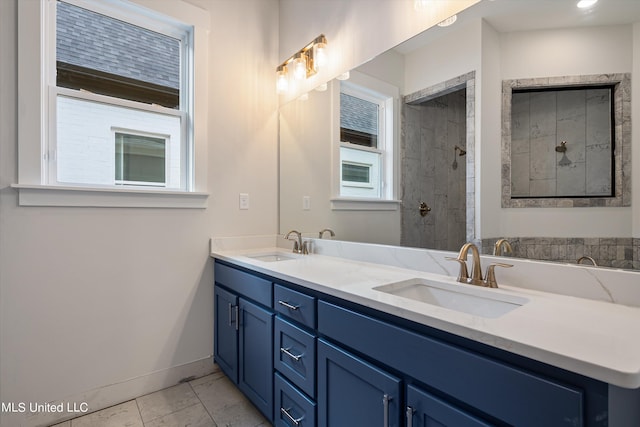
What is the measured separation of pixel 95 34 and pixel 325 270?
77.2 inches

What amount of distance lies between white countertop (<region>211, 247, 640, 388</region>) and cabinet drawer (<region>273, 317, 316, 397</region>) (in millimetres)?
234

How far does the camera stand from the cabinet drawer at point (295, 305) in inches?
51.1

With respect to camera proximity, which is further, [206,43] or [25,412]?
[206,43]

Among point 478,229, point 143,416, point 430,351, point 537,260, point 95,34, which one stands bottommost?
point 143,416

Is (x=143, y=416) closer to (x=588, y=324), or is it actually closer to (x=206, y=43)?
(x=588, y=324)

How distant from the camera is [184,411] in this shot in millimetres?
1790

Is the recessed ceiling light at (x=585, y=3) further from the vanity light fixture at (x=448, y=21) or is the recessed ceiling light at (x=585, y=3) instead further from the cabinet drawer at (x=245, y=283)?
the cabinet drawer at (x=245, y=283)

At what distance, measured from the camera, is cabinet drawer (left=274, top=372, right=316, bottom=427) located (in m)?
1.30

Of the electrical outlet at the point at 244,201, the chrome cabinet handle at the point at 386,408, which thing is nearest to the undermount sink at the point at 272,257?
the electrical outlet at the point at 244,201

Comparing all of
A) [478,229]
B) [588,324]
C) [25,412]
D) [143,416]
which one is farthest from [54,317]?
[588,324]

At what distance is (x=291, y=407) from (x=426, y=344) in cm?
87

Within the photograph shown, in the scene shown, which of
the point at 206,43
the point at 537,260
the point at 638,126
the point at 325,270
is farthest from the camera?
the point at 206,43

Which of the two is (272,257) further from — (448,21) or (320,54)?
(448,21)

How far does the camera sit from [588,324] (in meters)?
0.81
